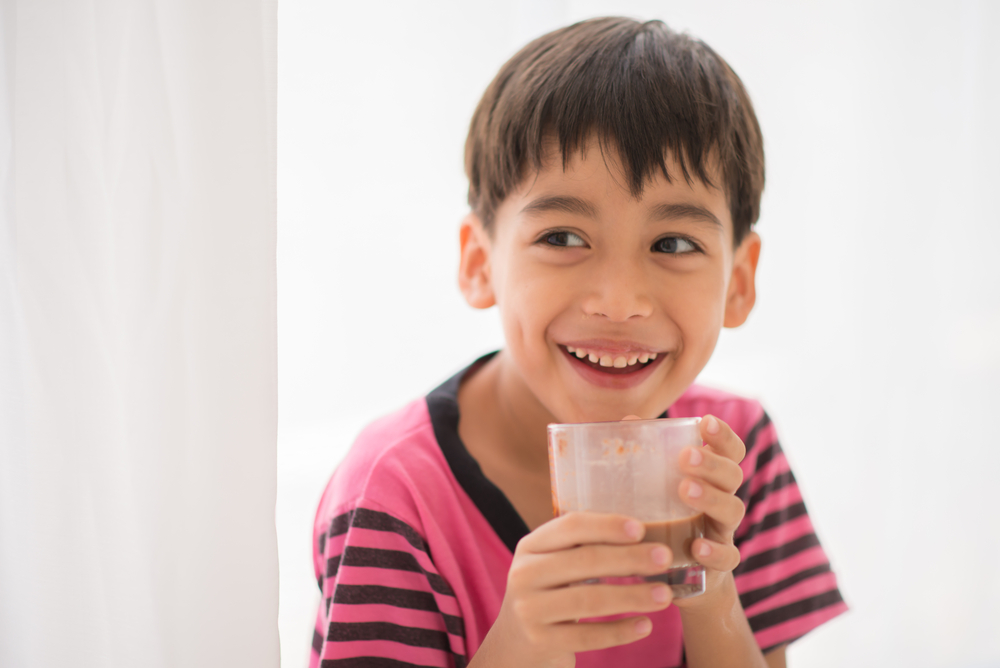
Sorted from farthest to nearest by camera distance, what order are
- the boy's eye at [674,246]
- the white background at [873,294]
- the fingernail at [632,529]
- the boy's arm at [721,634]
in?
the white background at [873,294], the boy's eye at [674,246], the boy's arm at [721,634], the fingernail at [632,529]

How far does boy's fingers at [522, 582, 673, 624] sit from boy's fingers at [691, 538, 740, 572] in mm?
49

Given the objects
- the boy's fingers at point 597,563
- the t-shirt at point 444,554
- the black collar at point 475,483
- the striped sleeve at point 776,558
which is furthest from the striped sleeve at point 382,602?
the striped sleeve at point 776,558

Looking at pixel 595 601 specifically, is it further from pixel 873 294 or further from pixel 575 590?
pixel 873 294

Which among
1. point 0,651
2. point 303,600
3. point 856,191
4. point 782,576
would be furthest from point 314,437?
point 856,191

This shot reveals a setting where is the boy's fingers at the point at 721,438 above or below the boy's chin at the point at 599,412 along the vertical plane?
below

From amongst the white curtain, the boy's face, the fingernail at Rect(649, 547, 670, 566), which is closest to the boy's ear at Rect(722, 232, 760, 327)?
the boy's face

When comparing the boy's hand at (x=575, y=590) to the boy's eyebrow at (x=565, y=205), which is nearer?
the boy's hand at (x=575, y=590)

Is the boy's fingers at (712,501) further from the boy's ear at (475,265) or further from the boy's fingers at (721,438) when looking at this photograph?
the boy's ear at (475,265)

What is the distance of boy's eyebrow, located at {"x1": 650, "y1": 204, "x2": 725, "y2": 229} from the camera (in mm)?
985

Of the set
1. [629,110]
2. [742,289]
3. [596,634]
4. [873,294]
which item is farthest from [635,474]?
[873,294]

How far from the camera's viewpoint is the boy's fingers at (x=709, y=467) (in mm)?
694

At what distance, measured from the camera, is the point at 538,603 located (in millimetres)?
738

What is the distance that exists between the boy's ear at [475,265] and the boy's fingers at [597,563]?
1.92 feet

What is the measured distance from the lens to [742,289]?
49.0 inches
